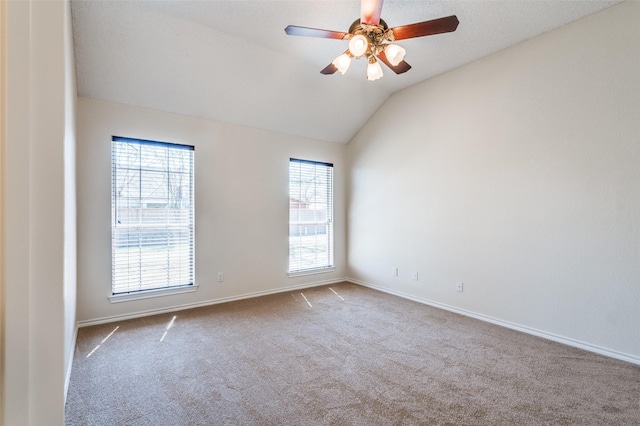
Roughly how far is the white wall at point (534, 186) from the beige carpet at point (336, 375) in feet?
1.39

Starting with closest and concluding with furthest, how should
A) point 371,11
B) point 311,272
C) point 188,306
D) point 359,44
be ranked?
point 371,11
point 359,44
point 188,306
point 311,272

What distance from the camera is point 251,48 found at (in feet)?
10.8

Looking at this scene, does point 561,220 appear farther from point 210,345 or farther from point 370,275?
point 210,345

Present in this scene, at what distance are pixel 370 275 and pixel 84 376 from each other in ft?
12.1

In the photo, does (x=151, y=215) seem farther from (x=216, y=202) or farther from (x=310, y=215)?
(x=310, y=215)

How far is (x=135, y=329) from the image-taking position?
316 centimetres

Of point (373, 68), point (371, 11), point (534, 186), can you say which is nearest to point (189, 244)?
point (373, 68)

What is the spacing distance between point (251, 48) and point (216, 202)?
1.91 m

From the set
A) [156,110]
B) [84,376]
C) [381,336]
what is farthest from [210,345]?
[156,110]

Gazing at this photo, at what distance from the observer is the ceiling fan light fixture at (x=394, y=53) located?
230 centimetres

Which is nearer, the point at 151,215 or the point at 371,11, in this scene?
the point at 371,11

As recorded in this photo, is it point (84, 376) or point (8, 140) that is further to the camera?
point (84, 376)

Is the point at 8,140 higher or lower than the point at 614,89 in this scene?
lower

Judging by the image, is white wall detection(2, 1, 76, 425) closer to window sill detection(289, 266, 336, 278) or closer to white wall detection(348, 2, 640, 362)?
white wall detection(348, 2, 640, 362)
